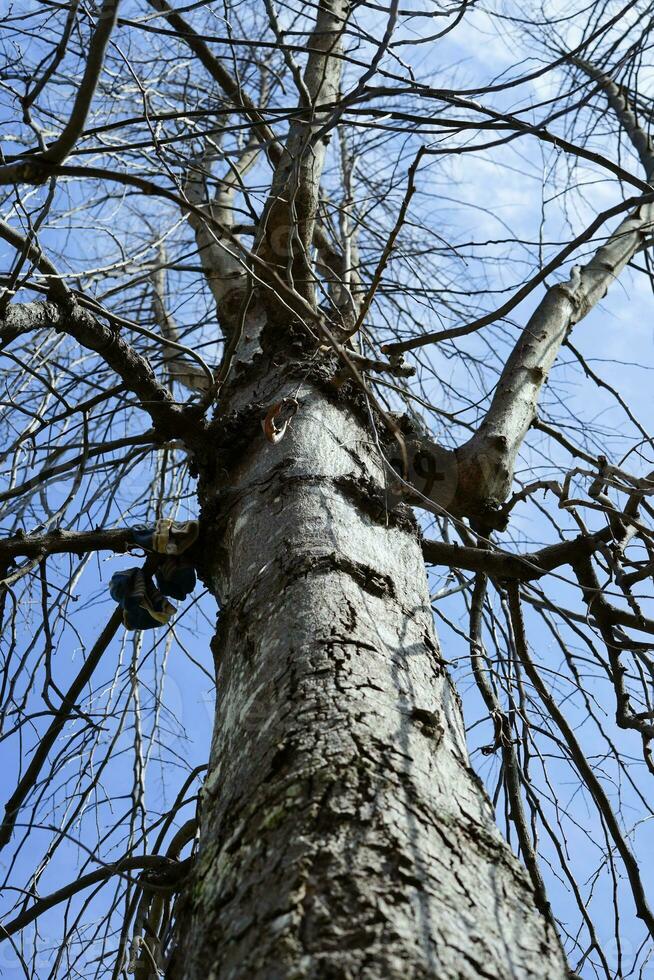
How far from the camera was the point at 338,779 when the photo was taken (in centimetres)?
94

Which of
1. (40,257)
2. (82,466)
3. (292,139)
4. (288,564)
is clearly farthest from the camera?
(292,139)

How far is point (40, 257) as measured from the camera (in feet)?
5.16

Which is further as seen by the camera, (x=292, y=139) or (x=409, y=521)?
(x=292, y=139)

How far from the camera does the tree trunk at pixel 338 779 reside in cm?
78

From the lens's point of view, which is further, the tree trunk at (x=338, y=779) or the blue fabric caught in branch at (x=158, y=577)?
the blue fabric caught in branch at (x=158, y=577)

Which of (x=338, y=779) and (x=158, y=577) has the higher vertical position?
(x=158, y=577)

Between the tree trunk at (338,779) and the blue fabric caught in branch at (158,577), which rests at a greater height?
the blue fabric caught in branch at (158,577)

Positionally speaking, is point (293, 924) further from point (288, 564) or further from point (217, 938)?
point (288, 564)

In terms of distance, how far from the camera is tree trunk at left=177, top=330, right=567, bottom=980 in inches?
30.6

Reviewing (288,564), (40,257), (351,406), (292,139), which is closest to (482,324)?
(351,406)

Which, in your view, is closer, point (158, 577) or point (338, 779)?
point (338, 779)

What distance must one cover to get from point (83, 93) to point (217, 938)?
3.13ft

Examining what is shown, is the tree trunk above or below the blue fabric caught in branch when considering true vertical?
below

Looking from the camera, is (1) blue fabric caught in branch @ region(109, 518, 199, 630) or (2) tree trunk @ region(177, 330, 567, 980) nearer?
(2) tree trunk @ region(177, 330, 567, 980)
